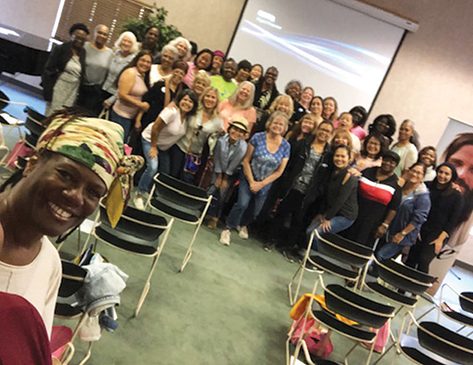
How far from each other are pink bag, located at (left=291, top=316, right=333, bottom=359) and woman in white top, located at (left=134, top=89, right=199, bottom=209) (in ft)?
7.03

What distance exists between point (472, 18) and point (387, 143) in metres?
3.62

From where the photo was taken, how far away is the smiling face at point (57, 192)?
0.97m

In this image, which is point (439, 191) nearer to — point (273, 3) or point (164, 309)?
point (164, 309)

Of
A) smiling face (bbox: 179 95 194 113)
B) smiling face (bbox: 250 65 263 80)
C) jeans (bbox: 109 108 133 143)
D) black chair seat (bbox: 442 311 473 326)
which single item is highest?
smiling face (bbox: 250 65 263 80)

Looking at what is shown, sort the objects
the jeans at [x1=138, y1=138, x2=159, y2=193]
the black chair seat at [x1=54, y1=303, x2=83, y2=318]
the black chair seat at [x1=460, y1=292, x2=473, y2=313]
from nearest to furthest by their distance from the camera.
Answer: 1. the black chair seat at [x1=54, y1=303, x2=83, y2=318]
2. the black chair seat at [x1=460, y1=292, x2=473, y2=313]
3. the jeans at [x1=138, y1=138, x2=159, y2=193]

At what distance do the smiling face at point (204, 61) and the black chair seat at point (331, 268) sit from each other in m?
2.96

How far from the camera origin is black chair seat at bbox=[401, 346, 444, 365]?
2.87 m

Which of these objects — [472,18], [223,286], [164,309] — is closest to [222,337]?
[164,309]

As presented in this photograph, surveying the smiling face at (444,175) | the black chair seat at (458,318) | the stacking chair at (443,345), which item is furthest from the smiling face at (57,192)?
the smiling face at (444,175)

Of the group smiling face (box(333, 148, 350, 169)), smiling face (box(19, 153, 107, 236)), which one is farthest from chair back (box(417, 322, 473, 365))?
smiling face (box(19, 153, 107, 236))

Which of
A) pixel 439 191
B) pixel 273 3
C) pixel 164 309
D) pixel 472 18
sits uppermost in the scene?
pixel 472 18

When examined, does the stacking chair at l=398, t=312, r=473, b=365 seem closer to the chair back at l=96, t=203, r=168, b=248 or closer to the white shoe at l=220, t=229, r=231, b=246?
the chair back at l=96, t=203, r=168, b=248

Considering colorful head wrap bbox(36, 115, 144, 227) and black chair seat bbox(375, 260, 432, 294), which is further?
black chair seat bbox(375, 260, 432, 294)

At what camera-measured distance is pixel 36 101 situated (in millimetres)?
7367
